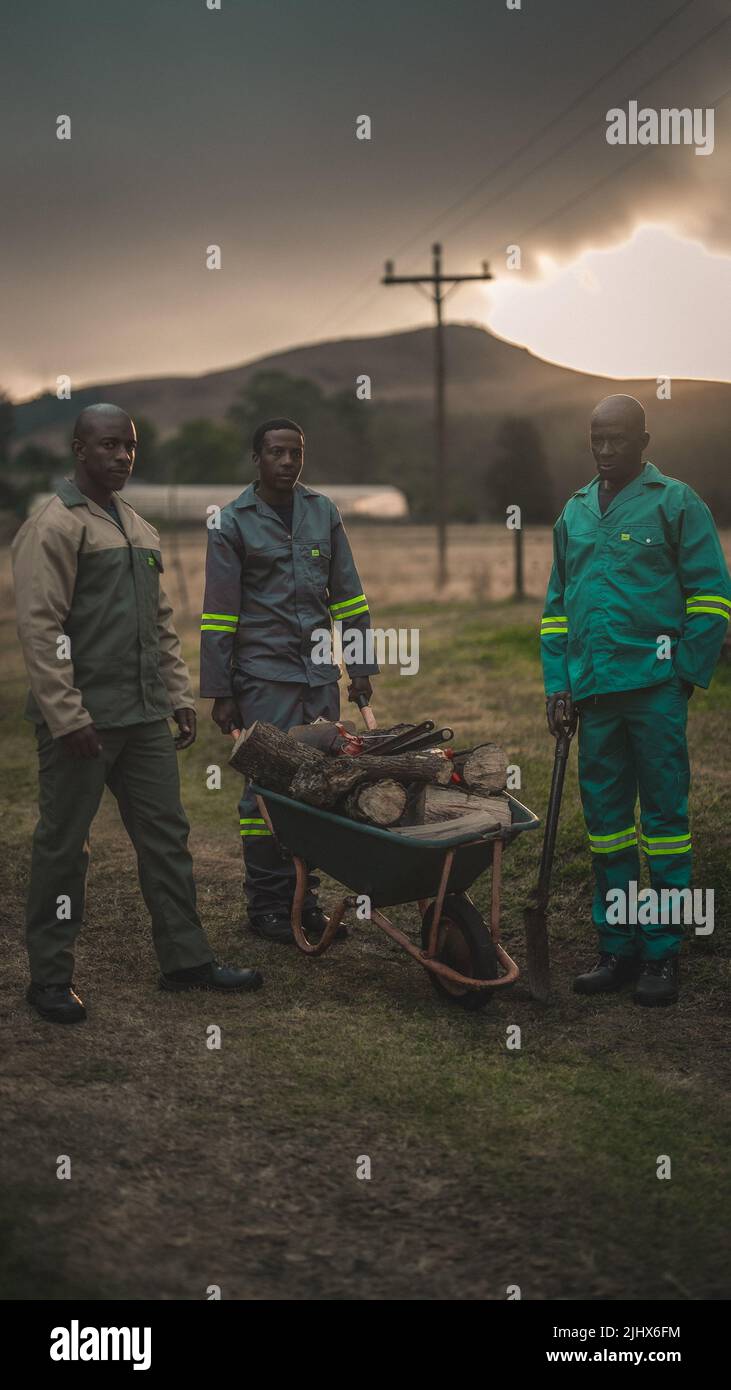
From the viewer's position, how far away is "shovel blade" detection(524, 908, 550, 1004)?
4402 millimetres

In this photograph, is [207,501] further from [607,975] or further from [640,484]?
[607,975]

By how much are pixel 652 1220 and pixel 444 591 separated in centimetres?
1693

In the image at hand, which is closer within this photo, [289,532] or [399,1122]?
[399,1122]

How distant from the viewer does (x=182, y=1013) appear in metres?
4.33

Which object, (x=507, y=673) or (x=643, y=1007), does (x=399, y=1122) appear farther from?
(x=507, y=673)

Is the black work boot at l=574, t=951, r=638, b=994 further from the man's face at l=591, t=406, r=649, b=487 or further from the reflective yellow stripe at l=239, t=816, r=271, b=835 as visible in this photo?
the man's face at l=591, t=406, r=649, b=487

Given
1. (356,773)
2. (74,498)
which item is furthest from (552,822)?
(74,498)

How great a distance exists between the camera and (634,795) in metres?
4.57

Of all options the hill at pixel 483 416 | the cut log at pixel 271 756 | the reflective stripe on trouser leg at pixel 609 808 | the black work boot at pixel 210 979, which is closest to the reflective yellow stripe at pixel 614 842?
the reflective stripe on trouser leg at pixel 609 808

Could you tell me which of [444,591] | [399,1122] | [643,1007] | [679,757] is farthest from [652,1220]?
[444,591]

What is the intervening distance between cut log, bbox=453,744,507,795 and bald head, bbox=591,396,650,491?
3.46ft

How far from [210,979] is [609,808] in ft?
5.07

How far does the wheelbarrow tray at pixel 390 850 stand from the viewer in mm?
4062

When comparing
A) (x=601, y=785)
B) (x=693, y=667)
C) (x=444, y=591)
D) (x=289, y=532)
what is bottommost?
(x=601, y=785)
